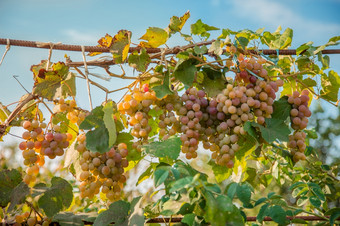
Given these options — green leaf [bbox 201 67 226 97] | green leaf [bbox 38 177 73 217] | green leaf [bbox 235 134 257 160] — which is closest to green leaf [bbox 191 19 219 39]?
green leaf [bbox 201 67 226 97]

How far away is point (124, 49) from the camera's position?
1.02m

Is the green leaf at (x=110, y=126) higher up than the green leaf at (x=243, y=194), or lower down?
higher up

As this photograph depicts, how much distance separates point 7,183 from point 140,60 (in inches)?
20.0

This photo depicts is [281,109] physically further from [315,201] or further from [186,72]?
[315,201]

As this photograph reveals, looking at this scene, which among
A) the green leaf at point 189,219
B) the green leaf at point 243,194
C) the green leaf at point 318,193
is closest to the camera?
the green leaf at point 189,219

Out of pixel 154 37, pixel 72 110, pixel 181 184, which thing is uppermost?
pixel 154 37

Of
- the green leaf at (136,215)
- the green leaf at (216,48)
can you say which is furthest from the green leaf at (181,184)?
the green leaf at (216,48)

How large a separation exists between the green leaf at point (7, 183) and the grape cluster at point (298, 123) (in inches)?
30.4

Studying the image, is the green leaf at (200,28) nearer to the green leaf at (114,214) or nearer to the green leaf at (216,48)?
the green leaf at (216,48)

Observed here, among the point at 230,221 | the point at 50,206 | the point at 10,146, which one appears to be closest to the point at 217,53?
the point at 230,221

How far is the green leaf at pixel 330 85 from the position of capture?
115 cm

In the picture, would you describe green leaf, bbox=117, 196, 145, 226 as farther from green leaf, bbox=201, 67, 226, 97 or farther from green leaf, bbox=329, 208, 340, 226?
green leaf, bbox=329, 208, 340, 226

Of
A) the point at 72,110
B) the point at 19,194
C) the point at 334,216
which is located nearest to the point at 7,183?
the point at 19,194

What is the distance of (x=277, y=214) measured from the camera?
3.06 feet
